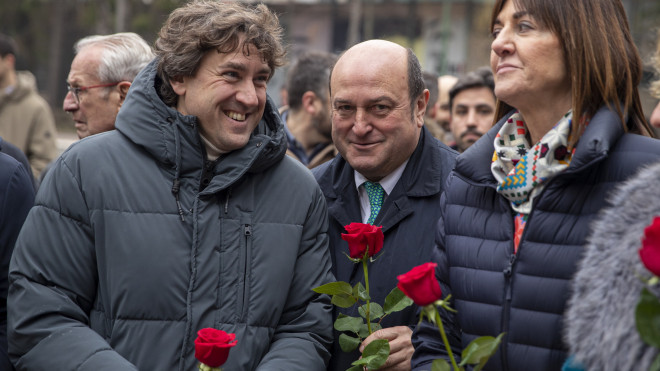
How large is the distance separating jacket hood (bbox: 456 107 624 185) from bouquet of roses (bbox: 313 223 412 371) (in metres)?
0.39

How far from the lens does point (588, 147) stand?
2309mm

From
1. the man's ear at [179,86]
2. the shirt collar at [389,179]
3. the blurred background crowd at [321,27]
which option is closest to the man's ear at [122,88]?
the man's ear at [179,86]

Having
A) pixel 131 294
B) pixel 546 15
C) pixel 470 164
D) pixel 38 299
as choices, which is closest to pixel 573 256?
pixel 470 164

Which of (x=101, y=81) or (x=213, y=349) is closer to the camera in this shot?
(x=213, y=349)

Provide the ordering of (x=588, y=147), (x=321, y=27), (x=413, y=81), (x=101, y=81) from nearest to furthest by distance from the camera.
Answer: (x=588, y=147) → (x=413, y=81) → (x=101, y=81) → (x=321, y=27)

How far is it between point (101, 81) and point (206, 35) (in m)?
1.33

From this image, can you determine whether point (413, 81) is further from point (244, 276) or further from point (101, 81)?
point (101, 81)

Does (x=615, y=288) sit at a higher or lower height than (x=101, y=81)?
lower

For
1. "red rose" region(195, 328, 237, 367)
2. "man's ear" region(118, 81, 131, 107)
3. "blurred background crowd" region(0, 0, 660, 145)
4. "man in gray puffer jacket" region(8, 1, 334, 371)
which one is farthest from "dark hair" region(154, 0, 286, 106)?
"blurred background crowd" region(0, 0, 660, 145)

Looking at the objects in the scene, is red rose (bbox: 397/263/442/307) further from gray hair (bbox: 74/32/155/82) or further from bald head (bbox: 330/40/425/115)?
gray hair (bbox: 74/32/155/82)

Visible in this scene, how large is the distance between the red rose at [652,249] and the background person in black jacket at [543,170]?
2.48ft

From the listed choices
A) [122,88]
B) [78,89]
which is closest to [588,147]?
[122,88]

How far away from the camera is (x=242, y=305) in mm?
2861

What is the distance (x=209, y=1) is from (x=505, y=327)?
5.93 ft
